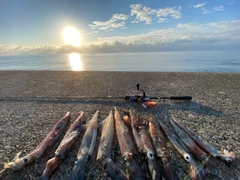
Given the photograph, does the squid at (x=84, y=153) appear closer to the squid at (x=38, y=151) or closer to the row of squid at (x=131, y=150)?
the row of squid at (x=131, y=150)

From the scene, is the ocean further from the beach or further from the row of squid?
the row of squid

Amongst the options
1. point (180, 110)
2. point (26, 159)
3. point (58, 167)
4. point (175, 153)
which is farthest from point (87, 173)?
point (180, 110)

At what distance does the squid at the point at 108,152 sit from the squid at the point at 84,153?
234 mm

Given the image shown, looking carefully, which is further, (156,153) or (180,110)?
(180,110)

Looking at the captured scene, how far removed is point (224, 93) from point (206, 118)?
391 centimetres

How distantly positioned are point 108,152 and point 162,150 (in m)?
1.24

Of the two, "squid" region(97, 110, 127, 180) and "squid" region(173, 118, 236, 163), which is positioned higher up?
"squid" region(97, 110, 127, 180)

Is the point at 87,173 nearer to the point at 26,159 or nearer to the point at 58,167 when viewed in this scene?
the point at 58,167

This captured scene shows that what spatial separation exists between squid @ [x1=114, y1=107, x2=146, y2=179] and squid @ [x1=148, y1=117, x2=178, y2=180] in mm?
489

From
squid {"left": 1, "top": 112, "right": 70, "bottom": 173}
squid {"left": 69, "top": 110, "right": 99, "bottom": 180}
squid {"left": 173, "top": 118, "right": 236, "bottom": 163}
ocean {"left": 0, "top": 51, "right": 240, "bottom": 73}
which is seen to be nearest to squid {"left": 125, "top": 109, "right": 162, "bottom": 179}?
squid {"left": 69, "top": 110, "right": 99, "bottom": 180}

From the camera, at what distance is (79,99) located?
26.3 ft

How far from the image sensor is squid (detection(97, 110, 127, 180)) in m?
3.06

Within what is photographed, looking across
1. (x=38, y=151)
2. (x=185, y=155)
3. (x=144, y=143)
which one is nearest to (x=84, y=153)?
(x=38, y=151)

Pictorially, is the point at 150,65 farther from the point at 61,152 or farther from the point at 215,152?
the point at 61,152
